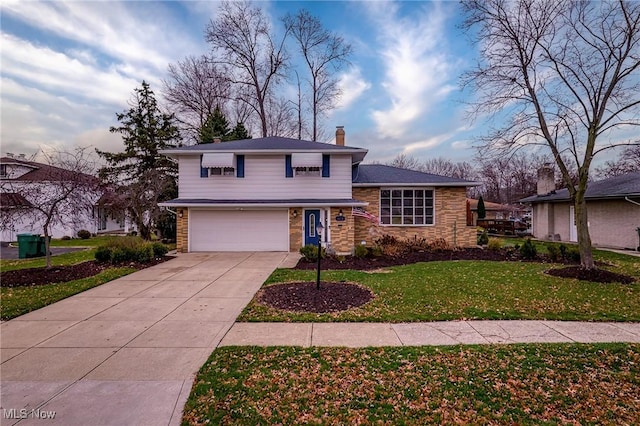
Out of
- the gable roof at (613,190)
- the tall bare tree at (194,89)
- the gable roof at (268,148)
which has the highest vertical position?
the tall bare tree at (194,89)

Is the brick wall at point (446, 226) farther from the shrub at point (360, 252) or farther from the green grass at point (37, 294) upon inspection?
the green grass at point (37, 294)

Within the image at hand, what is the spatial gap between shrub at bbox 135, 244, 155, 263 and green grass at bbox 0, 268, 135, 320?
2438 millimetres

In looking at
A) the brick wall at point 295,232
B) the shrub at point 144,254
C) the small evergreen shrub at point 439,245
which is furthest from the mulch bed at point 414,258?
the shrub at point 144,254

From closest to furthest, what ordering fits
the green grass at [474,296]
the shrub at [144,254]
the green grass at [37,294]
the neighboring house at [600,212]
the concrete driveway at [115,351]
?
the concrete driveway at [115,351] < the green grass at [474,296] < the green grass at [37,294] < the shrub at [144,254] < the neighboring house at [600,212]

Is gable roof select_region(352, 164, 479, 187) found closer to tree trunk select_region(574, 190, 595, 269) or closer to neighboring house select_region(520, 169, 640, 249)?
tree trunk select_region(574, 190, 595, 269)

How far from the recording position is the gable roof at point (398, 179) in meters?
16.6

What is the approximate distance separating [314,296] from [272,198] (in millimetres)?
9269

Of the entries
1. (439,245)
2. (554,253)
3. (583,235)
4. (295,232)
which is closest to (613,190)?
(554,253)

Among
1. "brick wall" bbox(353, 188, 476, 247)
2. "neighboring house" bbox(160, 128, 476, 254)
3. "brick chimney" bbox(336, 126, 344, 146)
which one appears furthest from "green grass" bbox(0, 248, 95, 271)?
"brick chimney" bbox(336, 126, 344, 146)

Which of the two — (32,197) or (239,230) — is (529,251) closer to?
(239,230)

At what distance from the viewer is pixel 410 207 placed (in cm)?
1711

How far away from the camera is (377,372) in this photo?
3996mm

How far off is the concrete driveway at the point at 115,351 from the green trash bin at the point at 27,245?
34.7 feet

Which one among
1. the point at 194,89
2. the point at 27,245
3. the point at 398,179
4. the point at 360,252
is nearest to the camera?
the point at 360,252
